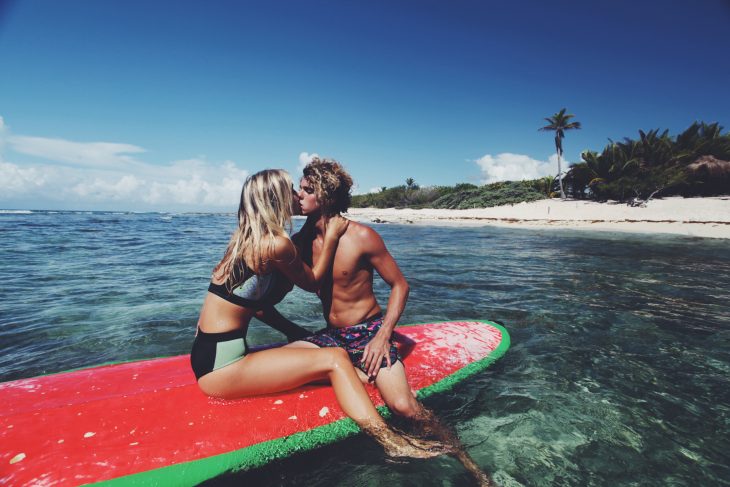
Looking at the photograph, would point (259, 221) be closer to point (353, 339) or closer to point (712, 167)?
point (353, 339)

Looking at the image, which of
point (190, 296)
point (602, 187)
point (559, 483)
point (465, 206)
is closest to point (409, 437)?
point (559, 483)

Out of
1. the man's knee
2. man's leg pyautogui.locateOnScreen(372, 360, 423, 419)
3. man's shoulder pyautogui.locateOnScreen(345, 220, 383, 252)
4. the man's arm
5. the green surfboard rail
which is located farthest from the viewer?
man's shoulder pyautogui.locateOnScreen(345, 220, 383, 252)

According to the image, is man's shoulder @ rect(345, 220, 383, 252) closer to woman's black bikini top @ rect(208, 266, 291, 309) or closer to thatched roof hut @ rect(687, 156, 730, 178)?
woman's black bikini top @ rect(208, 266, 291, 309)

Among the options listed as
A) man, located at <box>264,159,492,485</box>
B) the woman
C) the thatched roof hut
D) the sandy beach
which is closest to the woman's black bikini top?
the woman

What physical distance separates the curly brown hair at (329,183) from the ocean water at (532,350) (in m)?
1.97

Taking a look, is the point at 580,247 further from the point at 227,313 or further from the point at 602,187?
the point at 602,187

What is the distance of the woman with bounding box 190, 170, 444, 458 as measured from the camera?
2.58 meters

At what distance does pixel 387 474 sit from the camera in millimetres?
2662

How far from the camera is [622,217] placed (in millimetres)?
26641

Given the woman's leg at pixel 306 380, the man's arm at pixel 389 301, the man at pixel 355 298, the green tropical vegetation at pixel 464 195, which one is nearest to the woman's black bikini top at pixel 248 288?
the woman's leg at pixel 306 380

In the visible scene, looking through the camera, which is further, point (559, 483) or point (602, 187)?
point (602, 187)

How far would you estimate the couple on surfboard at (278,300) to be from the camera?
259 cm

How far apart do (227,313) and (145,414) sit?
980 millimetres

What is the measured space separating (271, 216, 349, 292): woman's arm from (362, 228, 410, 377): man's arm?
28 cm
